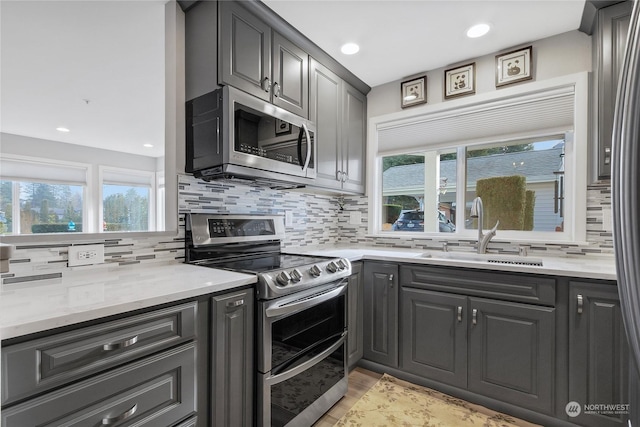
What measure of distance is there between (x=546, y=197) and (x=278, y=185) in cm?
199

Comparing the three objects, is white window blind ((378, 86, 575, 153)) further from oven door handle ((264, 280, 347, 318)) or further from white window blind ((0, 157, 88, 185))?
white window blind ((0, 157, 88, 185))

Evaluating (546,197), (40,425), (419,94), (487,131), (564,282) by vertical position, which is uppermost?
(419,94)

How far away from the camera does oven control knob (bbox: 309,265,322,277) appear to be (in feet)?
5.56

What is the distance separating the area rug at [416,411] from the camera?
5.83 ft

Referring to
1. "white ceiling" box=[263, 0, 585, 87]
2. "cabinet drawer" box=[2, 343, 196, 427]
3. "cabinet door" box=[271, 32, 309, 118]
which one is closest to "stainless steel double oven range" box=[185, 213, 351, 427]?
"cabinet drawer" box=[2, 343, 196, 427]

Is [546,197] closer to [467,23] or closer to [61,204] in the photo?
[467,23]

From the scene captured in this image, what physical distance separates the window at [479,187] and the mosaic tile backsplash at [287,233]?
0.19 metres

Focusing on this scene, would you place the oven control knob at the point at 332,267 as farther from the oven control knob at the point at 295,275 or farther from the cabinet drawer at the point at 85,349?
the cabinet drawer at the point at 85,349

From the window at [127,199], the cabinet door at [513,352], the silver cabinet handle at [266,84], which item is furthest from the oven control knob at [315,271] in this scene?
the window at [127,199]

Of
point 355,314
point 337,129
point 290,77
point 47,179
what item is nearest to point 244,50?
point 290,77

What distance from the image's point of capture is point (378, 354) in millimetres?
2291

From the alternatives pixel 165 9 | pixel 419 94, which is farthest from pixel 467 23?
pixel 165 9

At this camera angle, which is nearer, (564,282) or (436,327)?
(564,282)

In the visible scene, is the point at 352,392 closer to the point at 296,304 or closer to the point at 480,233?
the point at 296,304
